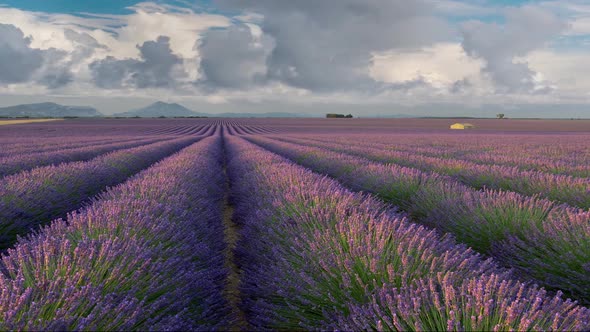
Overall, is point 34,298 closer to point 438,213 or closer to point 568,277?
point 568,277

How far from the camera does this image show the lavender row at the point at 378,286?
5.08 ft

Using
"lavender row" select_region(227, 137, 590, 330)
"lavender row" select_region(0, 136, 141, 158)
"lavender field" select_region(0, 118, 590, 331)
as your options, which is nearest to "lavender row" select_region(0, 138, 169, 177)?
"lavender row" select_region(0, 136, 141, 158)

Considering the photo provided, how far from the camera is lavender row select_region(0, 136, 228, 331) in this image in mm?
1543

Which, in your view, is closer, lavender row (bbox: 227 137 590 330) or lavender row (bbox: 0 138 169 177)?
lavender row (bbox: 227 137 590 330)

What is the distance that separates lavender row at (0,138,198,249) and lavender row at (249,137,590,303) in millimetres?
4509

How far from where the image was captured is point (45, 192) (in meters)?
4.89

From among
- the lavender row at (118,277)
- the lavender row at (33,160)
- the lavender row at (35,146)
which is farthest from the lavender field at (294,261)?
the lavender row at (35,146)

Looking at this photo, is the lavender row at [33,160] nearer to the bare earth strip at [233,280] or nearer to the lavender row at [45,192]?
the lavender row at [45,192]

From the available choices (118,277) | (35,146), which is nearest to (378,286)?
(118,277)

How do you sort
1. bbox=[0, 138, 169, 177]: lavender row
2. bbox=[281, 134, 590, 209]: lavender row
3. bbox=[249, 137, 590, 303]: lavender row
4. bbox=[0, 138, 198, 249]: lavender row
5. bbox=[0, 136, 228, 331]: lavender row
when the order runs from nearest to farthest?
bbox=[0, 136, 228, 331]: lavender row < bbox=[249, 137, 590, 303]: lavender row < bbox=[0, 138, 198, 249]: lavender row < bbox=[281, 134, 590, 209]: lavender row < bbox=[0, 138, 169, 177]: lavender row

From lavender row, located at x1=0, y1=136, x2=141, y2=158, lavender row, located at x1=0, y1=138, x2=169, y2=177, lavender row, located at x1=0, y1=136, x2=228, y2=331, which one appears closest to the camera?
lavender row, located at x1=0, y1=136, x2=228, y2=331

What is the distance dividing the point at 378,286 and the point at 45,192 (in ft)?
15.1

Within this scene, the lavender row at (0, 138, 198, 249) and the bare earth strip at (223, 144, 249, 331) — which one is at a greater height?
the lavender row at (0, 138, 198, 249)

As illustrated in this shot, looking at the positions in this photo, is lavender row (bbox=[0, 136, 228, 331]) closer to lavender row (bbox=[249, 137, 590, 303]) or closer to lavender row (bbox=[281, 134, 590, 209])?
lavender row (bbox=[249, 137, 590, 303])
